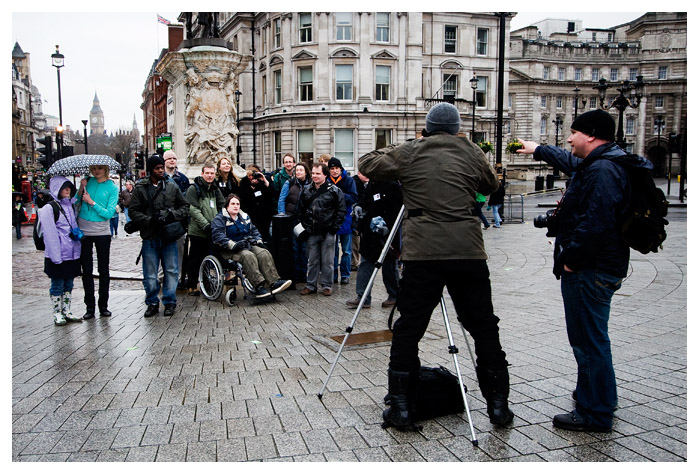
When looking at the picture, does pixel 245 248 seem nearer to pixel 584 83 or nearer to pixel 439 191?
pixel 439 191

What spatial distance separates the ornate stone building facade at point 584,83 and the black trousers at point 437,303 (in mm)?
75479

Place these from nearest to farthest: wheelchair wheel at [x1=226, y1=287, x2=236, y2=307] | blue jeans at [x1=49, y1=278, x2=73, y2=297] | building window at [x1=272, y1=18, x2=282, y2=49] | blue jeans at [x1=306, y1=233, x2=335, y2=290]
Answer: blue jeans at [x1=49, y1=278, x2=73, y2=297] → wheelchair wheel at [x1=226, y1=287, x2=236, y2=307] → blue jeans at [x1=306, y1=233, x2=335, y2=290] → building window at [x1=272, y1=18, x2=282, y2=49]

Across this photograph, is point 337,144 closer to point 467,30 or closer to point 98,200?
point 467,30

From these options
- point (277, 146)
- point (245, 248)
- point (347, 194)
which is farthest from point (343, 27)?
point (245, 248)

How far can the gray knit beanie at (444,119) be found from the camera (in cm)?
419

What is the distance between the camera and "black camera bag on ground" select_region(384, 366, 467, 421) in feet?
14.0

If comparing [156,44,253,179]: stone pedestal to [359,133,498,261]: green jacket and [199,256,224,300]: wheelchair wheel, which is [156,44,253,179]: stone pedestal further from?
[359,133,498,261]: green jacket

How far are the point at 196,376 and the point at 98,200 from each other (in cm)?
383

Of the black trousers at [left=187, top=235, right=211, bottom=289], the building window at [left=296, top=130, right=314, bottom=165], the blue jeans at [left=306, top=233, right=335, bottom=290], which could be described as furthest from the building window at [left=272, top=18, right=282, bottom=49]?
the blue jeans at [left=306, top=233, right=335, bottom=290]

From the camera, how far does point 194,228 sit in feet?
31.2

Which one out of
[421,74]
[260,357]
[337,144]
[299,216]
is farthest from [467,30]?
[260,357]

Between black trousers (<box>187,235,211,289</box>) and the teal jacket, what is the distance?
1712 mm

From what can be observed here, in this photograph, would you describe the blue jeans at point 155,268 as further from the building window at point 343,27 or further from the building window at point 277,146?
the building window at point 277,146

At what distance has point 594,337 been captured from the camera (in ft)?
13.1
